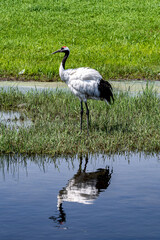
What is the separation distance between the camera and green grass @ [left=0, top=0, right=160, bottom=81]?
19578 mm

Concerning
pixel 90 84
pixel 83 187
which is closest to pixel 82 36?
pixel 90 84

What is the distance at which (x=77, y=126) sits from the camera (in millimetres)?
10492

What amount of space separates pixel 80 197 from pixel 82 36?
1993cm

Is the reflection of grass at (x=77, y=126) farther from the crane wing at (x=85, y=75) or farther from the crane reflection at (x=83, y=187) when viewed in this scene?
the crane reflection at (x=83, y=187)

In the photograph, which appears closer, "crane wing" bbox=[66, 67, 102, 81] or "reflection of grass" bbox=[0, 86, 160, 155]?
"reflection of grass" bbox=[0, 86, 160, 155]

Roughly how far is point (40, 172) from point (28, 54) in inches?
590

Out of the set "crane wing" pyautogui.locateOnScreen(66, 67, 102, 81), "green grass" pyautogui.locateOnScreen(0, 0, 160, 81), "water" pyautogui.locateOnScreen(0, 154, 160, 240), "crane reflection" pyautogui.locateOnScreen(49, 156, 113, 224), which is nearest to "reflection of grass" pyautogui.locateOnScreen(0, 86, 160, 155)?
"water" pyautogui.locateOnScreen(0, 154, 160, 240)

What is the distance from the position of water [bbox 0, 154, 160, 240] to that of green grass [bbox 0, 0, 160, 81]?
10582mm

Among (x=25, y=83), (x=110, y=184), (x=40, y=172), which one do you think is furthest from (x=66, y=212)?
(x=25, y=83)

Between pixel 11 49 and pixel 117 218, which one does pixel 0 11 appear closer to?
pixel 11 49

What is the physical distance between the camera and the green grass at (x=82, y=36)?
19.6m

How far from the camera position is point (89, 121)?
10.7m

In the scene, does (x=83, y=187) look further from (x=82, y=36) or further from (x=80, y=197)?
(x=82, y=36)

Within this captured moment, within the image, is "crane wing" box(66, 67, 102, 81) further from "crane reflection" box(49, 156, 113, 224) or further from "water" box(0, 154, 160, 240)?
"crane reflection" box(49, 156, 113, 224)
